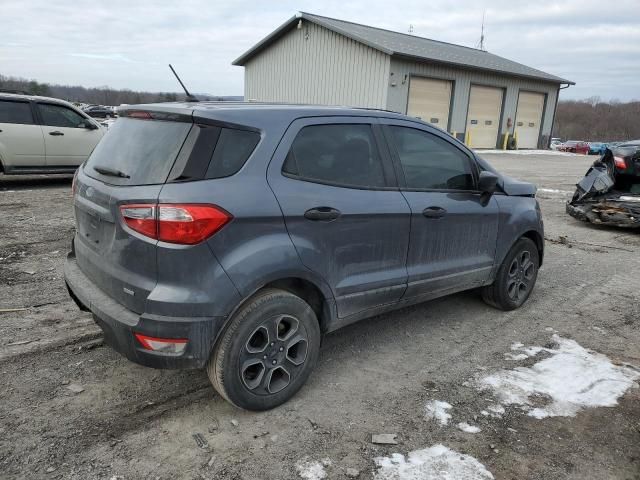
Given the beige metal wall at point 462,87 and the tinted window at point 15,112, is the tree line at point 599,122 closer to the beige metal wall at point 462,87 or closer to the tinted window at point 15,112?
the beige metal wall at point 462,87

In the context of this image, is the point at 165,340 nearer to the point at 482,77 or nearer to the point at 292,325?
the point at 292,325

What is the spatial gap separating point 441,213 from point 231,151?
1699 millimetres

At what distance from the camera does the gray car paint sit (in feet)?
8.33

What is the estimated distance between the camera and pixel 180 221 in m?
2.49

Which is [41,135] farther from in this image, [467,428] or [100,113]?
[467,428]

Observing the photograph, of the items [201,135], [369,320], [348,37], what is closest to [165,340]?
[201,135]

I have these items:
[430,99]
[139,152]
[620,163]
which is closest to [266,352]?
[139,152]

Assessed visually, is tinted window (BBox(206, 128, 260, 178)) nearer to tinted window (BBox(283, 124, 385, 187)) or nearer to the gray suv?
the gray suv

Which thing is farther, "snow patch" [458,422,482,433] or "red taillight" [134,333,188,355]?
"snow patch" [458,422,482,433]

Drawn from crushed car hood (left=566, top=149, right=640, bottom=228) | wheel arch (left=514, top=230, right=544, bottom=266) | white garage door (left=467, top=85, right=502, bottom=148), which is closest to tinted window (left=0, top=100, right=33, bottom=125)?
wheel arch (left=514, top=230, right=544, bottom=266)

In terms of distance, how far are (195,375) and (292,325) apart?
844 millimetres

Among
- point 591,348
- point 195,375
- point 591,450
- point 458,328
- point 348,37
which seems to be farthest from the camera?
point 348,37

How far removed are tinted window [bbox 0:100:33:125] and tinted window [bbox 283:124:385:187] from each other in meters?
8.72

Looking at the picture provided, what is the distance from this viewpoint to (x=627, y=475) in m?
2.54
